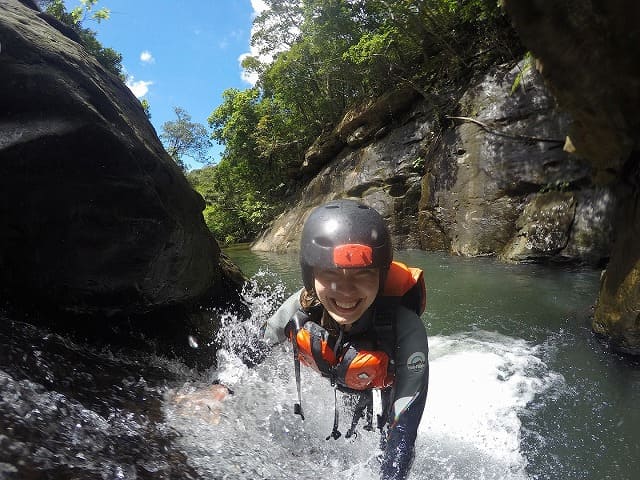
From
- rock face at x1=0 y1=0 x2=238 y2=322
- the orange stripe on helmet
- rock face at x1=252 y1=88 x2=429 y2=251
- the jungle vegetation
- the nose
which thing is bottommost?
the nose

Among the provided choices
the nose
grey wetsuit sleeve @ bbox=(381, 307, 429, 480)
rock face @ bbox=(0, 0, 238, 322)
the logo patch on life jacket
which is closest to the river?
grey wetsuit sleeve @ bbox=(381, 307, 429, 480)

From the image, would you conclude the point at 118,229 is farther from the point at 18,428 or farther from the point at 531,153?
the point at 531,153

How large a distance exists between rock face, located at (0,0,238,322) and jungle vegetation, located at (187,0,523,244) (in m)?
9.81

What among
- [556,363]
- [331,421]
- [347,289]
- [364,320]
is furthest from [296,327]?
[556,363]

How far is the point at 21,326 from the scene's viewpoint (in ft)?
8.23

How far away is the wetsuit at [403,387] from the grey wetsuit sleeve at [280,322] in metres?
0.58

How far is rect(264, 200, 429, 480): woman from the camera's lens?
238cm

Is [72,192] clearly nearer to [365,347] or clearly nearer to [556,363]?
[365,347]

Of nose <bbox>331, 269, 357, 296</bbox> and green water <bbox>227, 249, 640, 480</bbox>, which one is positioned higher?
nose <bbox>331, 269, 357, 296</bbox>

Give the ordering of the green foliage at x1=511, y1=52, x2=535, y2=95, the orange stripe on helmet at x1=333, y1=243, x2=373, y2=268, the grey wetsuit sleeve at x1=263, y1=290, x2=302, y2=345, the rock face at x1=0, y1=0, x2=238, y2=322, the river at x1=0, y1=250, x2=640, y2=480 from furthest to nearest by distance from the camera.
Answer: the green foliage at x1=511, y1=52, x2=535, y2=95 < the grey wetsuit sleeve at x1=263, y1=290, x2=302, y2=345 < the rock face at x1=0, y1=0, x2=238, y2=322 < the orange stripe on helmet at x1=333, y1=243, x2=373, y2=268 < the river at x1=0, y1=250, x2=640, y2=480

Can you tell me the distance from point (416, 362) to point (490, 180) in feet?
31.9

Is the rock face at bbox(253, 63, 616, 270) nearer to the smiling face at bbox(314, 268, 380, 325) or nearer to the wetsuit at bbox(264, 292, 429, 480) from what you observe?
the wetsuit at bbox(264, 292, 429, 480)

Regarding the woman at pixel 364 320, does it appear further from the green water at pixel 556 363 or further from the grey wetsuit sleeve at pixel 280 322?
the green water at pixel 556 363

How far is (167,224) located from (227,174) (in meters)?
24.8
